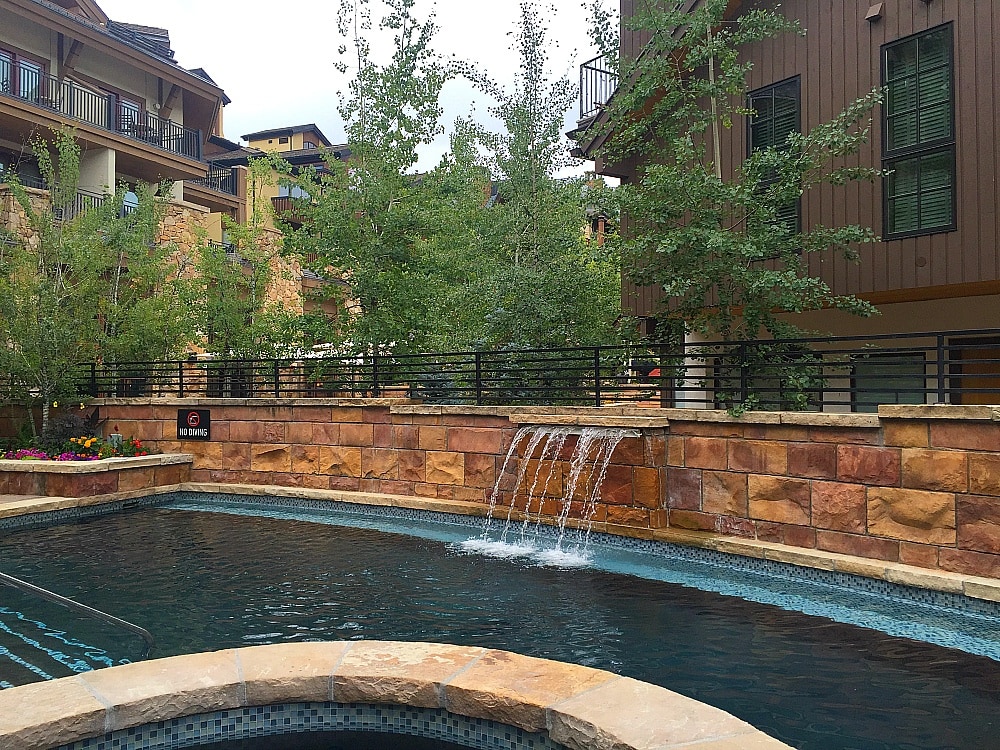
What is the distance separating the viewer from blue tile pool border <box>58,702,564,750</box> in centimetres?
466

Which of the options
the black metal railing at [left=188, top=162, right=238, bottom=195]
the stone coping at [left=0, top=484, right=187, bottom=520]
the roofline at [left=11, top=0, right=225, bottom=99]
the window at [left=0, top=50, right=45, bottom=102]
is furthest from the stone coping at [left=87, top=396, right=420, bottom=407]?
the black metal railing at [left=188, top=162, right=238, bottom=195]

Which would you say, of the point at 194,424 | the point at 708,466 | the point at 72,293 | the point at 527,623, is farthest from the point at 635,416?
the point at 72,293

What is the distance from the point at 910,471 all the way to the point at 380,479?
878 centimetres

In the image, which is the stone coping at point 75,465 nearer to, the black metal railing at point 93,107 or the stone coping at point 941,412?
the black metal railing at point 93,107

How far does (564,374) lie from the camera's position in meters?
15.3

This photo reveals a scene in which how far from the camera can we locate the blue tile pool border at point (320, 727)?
15.3 feet

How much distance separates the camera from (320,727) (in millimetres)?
5008

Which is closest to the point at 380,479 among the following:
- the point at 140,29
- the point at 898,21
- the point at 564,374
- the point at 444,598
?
the point at 564,374

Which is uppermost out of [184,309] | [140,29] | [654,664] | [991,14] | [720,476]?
[140,29]

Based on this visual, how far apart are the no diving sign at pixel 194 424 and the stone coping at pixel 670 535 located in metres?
0.99

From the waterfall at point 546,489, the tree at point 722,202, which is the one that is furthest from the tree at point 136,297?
the tree at point 722,202

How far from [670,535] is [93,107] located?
76.5ft

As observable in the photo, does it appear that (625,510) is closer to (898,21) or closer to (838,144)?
(838,144)

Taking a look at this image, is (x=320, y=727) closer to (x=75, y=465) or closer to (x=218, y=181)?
(x=75, y=465)
